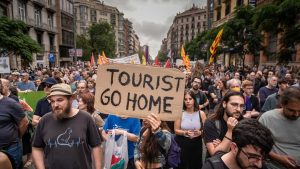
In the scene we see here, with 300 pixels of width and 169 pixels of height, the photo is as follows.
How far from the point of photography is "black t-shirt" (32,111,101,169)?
2609mm

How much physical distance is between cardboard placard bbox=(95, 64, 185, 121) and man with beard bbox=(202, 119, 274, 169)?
79 centimetres

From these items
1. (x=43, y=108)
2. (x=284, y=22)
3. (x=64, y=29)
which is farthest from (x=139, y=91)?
(x=64, y=29)

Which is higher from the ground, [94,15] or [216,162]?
[94,15]

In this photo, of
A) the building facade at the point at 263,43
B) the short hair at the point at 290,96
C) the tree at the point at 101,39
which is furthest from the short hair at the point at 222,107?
the tree at the point at 101,39

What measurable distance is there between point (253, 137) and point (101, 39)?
56.5 metres

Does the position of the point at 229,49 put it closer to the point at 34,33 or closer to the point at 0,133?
the point at 0,133

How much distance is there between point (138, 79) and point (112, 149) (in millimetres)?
1068

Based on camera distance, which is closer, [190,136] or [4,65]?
[190,136]

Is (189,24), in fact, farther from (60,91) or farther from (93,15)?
(60,91)

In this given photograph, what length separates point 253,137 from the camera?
5.37 feet

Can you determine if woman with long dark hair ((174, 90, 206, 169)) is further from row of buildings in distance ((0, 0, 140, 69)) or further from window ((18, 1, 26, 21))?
window ((18, 1, 26, 21))

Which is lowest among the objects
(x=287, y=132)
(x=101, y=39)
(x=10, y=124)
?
(x=10, y=124)

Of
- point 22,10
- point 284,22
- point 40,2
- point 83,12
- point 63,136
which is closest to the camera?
point 63,136

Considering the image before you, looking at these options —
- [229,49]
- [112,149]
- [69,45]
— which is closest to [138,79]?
[112,149]
